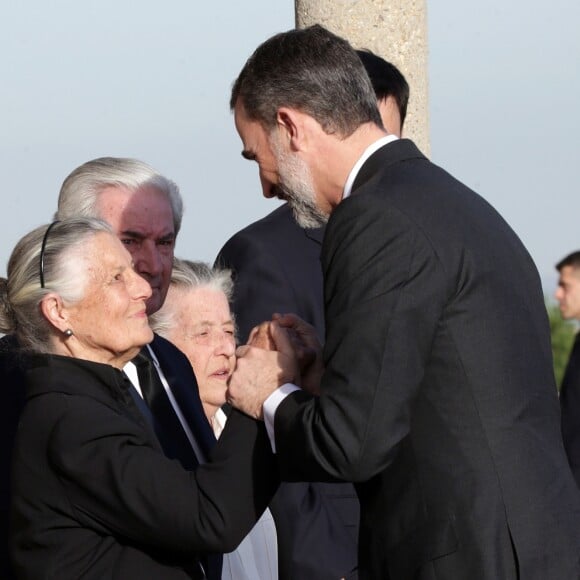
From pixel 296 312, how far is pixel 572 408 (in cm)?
313

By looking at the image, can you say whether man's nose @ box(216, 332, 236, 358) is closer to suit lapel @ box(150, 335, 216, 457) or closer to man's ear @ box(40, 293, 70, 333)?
suit lapel @ box(150, 335, 216, 457)

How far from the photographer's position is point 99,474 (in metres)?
3.51

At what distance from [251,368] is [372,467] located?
507 millimetres

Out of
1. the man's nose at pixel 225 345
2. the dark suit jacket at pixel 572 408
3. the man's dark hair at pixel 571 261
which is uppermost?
the man's nose at pixel 225 345

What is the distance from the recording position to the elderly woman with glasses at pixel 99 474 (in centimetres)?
353

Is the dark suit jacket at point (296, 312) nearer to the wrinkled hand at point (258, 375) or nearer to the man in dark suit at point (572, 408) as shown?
the wrinkled hand at point (258, 375)

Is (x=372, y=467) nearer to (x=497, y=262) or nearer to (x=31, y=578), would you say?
(x=497, y=262)

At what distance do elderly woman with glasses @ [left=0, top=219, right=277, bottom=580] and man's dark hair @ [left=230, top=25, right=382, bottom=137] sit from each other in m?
0.68

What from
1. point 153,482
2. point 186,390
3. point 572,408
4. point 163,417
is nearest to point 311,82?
point 153,482

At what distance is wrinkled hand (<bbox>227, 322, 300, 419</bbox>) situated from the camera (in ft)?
11.8

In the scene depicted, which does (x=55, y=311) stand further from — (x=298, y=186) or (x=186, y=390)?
(x=186, y=390)

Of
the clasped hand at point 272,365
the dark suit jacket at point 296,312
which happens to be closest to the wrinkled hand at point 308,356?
the clasped hand at point 272,365

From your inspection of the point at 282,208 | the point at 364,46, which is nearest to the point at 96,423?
the point at 282,208

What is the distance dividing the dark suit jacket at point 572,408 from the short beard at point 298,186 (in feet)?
14.4
